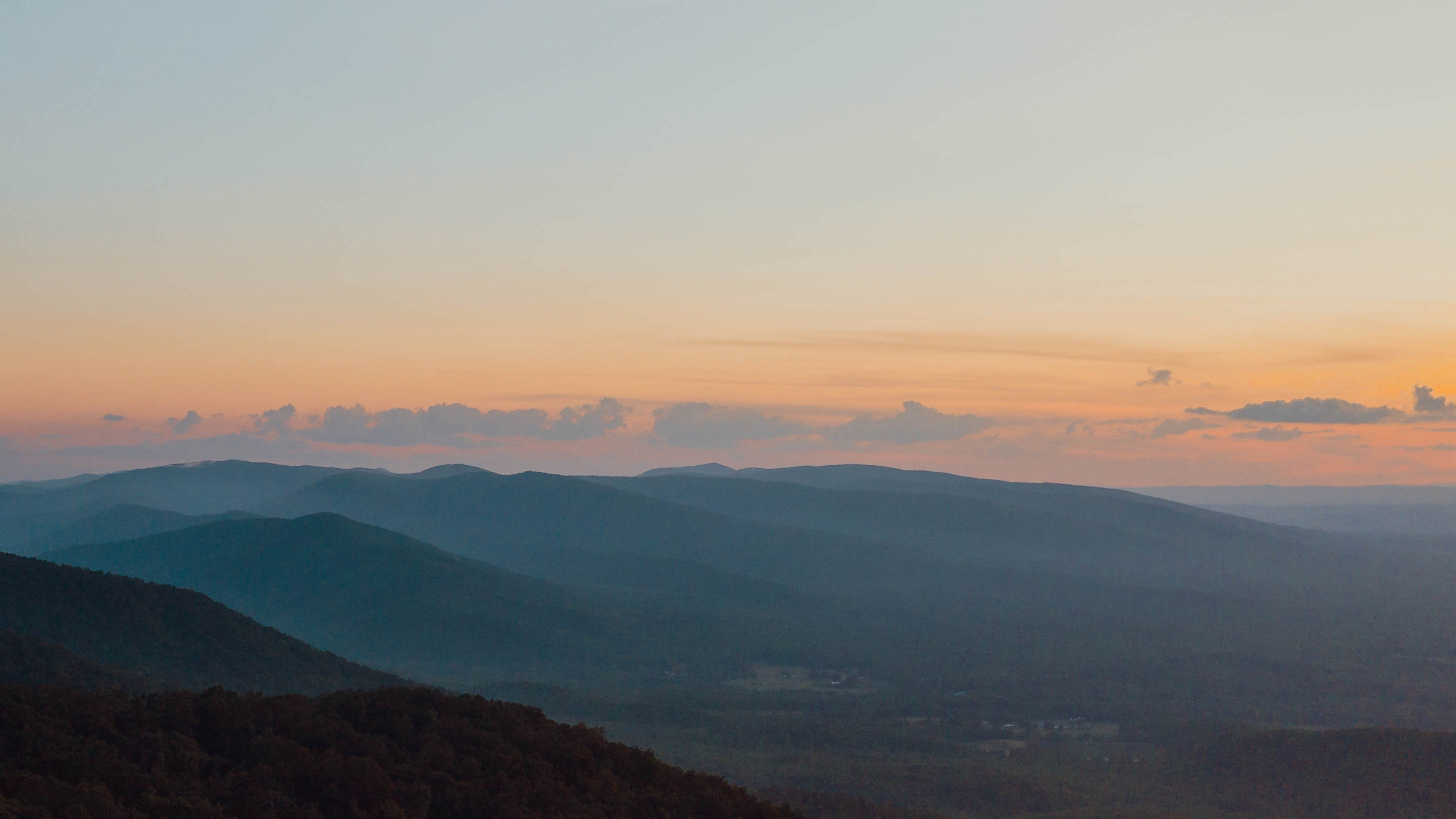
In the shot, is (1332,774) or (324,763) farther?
(1332,774)

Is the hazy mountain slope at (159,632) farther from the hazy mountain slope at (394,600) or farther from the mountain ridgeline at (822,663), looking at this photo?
the hazy mountain slope at (394,600)

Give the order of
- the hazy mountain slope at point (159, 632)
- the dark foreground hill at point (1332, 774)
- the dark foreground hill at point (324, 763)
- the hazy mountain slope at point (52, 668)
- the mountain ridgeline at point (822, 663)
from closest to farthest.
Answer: the dark foreground hill at point (324, 763)
the hazy mountain slope at point (52, 668)
the hazy mountain slope at point (159, 632)
the dark foreground hill at point (1332, 774)
the mountain ridgeline at point (822, 663)

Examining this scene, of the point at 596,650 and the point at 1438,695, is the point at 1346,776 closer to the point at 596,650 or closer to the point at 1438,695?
the point at 1438,695

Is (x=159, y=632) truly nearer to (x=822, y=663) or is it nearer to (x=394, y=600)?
(x=394, y=600)

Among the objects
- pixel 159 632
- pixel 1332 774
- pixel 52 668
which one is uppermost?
pixel 52 668

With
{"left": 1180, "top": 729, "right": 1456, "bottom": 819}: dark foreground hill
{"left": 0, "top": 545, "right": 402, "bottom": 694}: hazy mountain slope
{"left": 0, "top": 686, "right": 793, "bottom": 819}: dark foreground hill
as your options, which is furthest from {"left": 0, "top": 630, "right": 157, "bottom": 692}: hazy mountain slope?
{"left": 1180, "top": 729, "right": 1456, "bottom": 819}: dark foreground hill

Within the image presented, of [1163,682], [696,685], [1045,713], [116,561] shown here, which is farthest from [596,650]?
[116,561]

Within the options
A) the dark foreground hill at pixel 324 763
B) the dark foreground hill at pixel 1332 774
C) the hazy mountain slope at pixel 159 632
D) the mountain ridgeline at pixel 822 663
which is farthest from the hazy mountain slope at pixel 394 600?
the dark foreground hill at pixel 324 763

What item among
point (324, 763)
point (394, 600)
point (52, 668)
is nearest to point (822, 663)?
point (394, 600)
